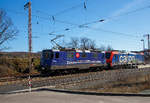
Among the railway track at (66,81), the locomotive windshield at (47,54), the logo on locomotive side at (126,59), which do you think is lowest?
the railway track at (66,81)

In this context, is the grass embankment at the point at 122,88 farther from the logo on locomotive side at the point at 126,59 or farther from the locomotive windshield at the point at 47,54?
the logo on locomotive side at the point at 126,59

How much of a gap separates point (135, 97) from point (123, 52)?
27.1 meters

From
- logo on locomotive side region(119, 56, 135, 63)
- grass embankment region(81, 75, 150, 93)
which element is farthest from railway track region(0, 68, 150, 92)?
A: logo on locomotive side region(119, 56, 135, 63)

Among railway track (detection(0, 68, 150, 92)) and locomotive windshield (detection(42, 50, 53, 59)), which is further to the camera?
locomotive windshield (detection(42, 50, 53, 59))

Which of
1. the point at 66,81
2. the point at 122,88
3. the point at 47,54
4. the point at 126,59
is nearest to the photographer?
the point at 122,88

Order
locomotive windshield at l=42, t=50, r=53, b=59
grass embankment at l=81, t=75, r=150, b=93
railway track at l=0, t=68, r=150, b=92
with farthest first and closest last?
locomotive windshield at l=42, t=50, r=53, b=59 → railway track at l=0, t=68, r=150, b=92 → grass embankment at l=81, t=75, r=150, b=93

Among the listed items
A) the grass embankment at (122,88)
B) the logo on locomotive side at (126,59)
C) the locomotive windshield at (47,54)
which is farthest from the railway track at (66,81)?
the logo on locomotive side at (126,59)

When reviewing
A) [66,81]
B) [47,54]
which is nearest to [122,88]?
[66,81]

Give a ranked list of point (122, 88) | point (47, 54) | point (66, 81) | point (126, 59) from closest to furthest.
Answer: point (122, 88) → point (66, 81) → point (47, 54) → point (126, 59)

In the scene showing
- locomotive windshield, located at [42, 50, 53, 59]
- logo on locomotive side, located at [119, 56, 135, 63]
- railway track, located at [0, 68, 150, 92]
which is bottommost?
railway track, located at [0, 68, 150, 92]

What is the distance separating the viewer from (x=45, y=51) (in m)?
22.2

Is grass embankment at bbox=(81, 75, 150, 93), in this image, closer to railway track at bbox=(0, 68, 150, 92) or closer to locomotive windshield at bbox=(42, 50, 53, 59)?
railway track at bbox=(0, 68, 150, 92)

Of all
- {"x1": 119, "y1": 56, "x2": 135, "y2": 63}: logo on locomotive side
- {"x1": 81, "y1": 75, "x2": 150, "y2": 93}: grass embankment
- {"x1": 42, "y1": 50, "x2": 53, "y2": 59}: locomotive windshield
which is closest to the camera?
{"x1": 81, "y1": 75, "x2": 150, "y2": 93}: grass embankment

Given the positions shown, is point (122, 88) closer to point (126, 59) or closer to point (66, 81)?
point (66, 81)
